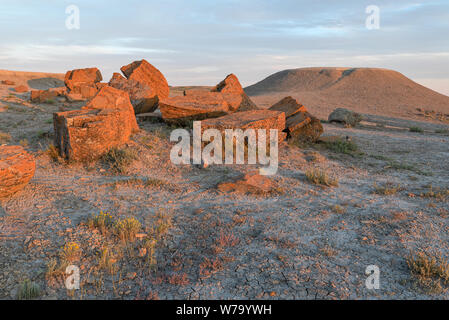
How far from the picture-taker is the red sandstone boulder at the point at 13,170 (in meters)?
5.00

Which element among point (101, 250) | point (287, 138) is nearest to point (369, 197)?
point (287, 138)

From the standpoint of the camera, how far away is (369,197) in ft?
19.2

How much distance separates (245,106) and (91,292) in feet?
28.7

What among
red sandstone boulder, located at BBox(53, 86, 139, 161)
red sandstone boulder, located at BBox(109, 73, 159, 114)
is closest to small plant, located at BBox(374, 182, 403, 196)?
red sandstone boulder, located at BBox(53, 86, 139, 161)

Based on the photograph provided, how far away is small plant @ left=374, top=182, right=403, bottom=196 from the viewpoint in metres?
6.01

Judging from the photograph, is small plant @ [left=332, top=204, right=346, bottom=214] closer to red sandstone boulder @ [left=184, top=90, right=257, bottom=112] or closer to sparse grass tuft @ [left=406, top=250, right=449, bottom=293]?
sparse grass tuft @ [left=406, top=250, right=449, bottom=293]

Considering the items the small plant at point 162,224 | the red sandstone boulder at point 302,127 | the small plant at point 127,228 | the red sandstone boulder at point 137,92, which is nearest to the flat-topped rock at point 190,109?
the red sandstone boulder at point 137,92

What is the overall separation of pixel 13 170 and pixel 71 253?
223 cm

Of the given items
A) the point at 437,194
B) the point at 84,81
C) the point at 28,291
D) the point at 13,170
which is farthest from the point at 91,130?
the point at 84,81

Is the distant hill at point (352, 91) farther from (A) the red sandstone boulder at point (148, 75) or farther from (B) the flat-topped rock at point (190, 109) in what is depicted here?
(B) the flat-topped rock at point (190, 109)

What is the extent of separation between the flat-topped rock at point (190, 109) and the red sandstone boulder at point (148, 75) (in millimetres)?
2559

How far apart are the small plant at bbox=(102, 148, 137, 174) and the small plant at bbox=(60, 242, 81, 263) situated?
10.1 feet

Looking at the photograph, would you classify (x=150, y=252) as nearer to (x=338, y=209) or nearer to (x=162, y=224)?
(x=162, y=224)

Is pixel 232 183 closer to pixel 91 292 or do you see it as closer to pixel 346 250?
pixel 346 250
